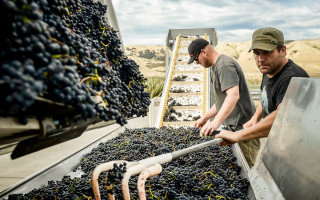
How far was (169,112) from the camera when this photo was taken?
4117 mm

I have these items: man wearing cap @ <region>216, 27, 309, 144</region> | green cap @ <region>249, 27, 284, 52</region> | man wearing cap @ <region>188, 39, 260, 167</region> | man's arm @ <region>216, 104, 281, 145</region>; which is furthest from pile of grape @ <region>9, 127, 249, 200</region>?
green cap @ <region>249, 27, 284, 52</region>

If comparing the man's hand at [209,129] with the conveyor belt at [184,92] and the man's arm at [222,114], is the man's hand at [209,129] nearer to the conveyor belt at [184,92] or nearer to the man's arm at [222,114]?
the man's arm at [222,114]

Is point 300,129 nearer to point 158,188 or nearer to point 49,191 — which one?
point 158,188

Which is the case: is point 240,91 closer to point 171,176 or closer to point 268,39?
point 268,39

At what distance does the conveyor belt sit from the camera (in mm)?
4016

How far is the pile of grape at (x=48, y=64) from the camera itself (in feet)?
1.87

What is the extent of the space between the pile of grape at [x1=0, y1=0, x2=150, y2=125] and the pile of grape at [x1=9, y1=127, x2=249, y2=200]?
0.54 m

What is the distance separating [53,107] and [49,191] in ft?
3.51

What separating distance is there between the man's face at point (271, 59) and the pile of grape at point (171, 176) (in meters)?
0.87

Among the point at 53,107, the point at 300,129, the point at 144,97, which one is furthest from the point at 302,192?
the point at 53,107

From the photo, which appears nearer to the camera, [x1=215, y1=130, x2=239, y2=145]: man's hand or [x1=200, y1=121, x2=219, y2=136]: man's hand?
[x1=215, y1=130, x2=239, y2=145]: man's hand

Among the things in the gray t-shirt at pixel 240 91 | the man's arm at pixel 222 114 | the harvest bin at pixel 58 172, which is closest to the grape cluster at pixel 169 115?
the gray t-shirt at pixel 240 91

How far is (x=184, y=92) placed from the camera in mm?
4617

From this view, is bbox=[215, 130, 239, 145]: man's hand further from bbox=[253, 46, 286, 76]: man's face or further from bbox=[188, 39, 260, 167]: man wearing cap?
bbox=[253, 46, 286, 76]: man's face
